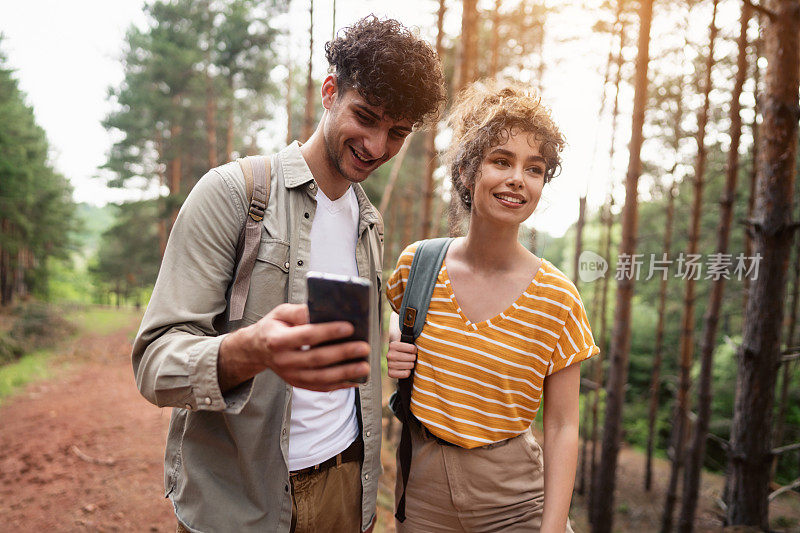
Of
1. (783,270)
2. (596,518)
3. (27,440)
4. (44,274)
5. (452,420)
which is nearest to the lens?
(452,420)

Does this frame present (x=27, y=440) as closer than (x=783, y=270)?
No

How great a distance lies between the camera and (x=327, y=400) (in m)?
1.81

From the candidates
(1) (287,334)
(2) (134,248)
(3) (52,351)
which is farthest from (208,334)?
(2) (134,248)

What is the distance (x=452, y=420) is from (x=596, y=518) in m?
7.47

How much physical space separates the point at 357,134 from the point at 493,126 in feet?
1.88

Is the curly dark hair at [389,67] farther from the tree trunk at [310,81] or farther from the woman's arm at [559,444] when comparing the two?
the tree trunk at [310,81]

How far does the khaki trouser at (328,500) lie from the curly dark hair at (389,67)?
1478 millimetres

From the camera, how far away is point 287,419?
1.64 metres

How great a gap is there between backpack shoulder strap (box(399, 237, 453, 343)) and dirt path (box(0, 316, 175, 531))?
440cm

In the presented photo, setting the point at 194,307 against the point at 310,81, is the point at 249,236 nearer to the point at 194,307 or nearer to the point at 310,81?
the point at 194,307

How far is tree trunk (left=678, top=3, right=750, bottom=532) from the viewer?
7.05 m

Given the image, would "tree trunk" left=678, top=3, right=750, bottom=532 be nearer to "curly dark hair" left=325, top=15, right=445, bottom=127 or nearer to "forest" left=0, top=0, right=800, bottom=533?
"forest" left=0, top=0, right=800, bottom=533

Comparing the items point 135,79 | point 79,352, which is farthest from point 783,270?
point 135,79

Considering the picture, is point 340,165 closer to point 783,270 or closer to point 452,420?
point 452,420
